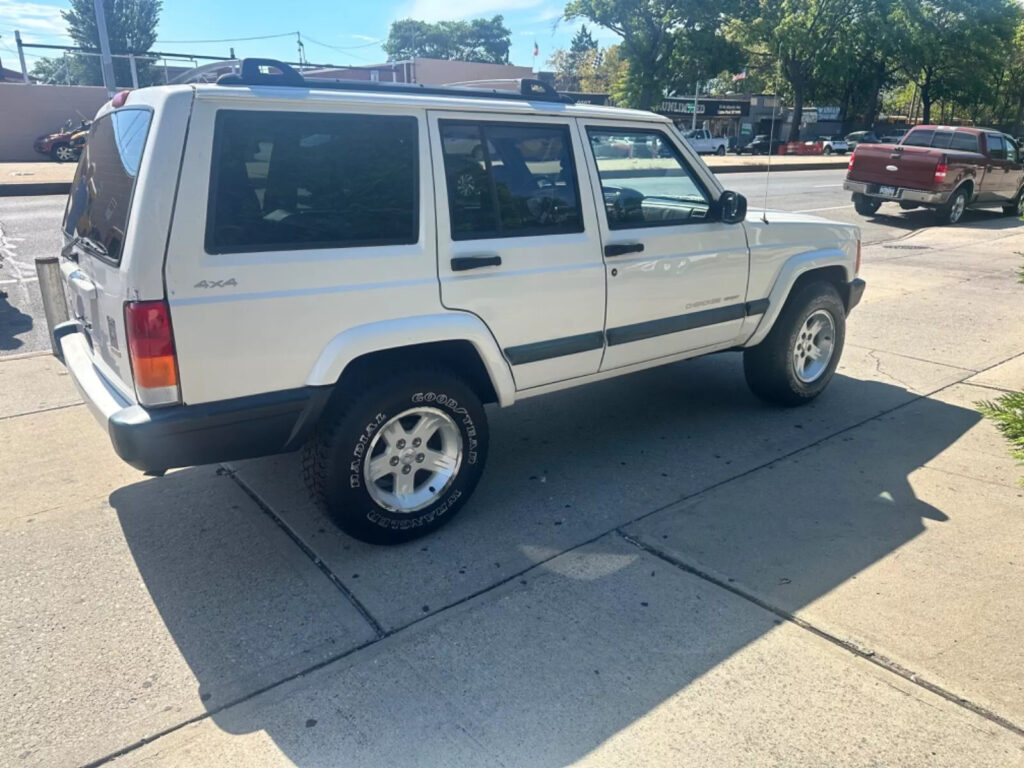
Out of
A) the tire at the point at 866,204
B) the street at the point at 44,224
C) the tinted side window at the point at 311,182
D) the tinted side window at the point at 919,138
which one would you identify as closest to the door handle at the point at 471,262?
the tinted side window at the point at 311,182

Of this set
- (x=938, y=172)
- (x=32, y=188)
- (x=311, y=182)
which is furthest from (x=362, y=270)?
(x=32, y=188)

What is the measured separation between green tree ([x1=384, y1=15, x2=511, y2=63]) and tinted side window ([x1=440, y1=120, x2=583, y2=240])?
13062 centimetres

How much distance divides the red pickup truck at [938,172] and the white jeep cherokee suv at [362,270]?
12.1 metres

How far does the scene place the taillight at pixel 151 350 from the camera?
2805 millimetres

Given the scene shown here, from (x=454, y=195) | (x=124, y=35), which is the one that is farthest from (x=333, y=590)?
(x=124, y=35)

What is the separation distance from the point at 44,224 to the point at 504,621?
12.3 meters

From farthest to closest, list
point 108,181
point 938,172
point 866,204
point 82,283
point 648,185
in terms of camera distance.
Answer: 1. point 866,204
2. point 938,172
3. point 648,185
4. point 82,283
5. point 108,181

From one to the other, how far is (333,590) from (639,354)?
209 centimetres

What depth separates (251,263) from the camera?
116 inches

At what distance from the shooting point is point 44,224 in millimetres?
12336

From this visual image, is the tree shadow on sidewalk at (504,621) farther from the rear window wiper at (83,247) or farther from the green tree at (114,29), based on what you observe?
the green tree at (114,29)

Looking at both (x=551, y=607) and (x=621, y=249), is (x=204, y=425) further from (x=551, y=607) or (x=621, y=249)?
(x=621, y=249)

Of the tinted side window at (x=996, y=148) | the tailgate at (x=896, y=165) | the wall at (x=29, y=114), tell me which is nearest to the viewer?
the tailgate at (x=896, y=165)

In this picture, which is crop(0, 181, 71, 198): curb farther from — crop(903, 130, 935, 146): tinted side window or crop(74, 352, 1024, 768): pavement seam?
crop(903, 130, 935, 146): tinted side window
